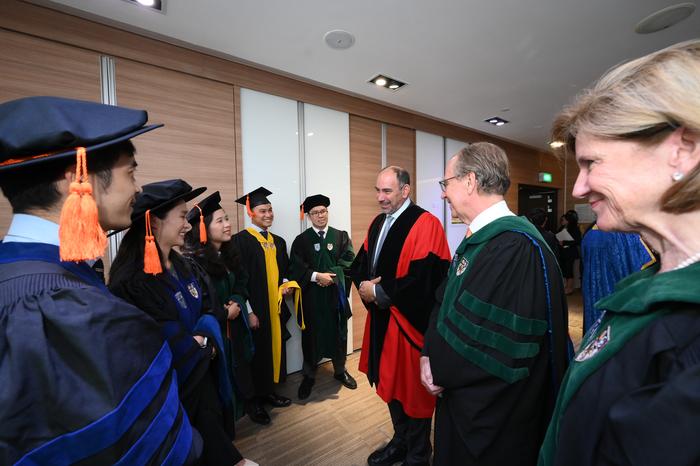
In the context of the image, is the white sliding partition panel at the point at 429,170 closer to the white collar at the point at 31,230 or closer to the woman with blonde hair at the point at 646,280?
the woman with blonde hair at the point at 646,280

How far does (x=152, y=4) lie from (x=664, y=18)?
11.6 feet

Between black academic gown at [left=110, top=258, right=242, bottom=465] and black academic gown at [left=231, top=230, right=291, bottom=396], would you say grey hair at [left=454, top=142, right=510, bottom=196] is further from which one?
black academic gown at [left=231, top=230, right=291, bottom=396]

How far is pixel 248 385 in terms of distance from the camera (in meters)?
2.28

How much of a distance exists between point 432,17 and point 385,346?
2279 millimetres

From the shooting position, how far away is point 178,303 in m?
1.29

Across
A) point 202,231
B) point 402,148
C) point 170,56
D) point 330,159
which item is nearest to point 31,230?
point 202,231

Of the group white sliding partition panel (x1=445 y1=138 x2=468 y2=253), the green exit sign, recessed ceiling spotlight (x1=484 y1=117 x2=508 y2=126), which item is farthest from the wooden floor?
the green exit sign

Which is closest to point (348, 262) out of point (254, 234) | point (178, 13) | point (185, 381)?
point (254, 234)

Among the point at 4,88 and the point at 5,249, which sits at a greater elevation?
the point at 4,88

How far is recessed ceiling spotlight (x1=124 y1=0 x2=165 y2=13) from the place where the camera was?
1.85m

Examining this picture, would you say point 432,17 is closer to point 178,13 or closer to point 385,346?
point 178,13

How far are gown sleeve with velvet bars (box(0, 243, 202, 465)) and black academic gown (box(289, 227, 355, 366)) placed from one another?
2143 mm

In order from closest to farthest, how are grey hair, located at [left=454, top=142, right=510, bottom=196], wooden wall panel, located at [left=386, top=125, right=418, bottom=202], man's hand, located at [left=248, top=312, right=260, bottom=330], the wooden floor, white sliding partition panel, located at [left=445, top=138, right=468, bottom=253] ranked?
grey hair, located at [left=454, top=142, right=510, bottom=196]
the wooden floor
man's hand, located at [left=248, top=312, right=260, bottom=330]
wooden wall panel, located at [left=386, top=125, right=418, bottom=202]
white sliding partition panel, located at [left=445, top=138, right=468, bottom=253]

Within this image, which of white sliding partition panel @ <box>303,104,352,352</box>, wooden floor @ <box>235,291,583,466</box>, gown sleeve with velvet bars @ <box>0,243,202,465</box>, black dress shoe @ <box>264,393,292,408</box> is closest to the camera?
gown sleeve with velvet bars @ <box>0,243,202,465</box>
